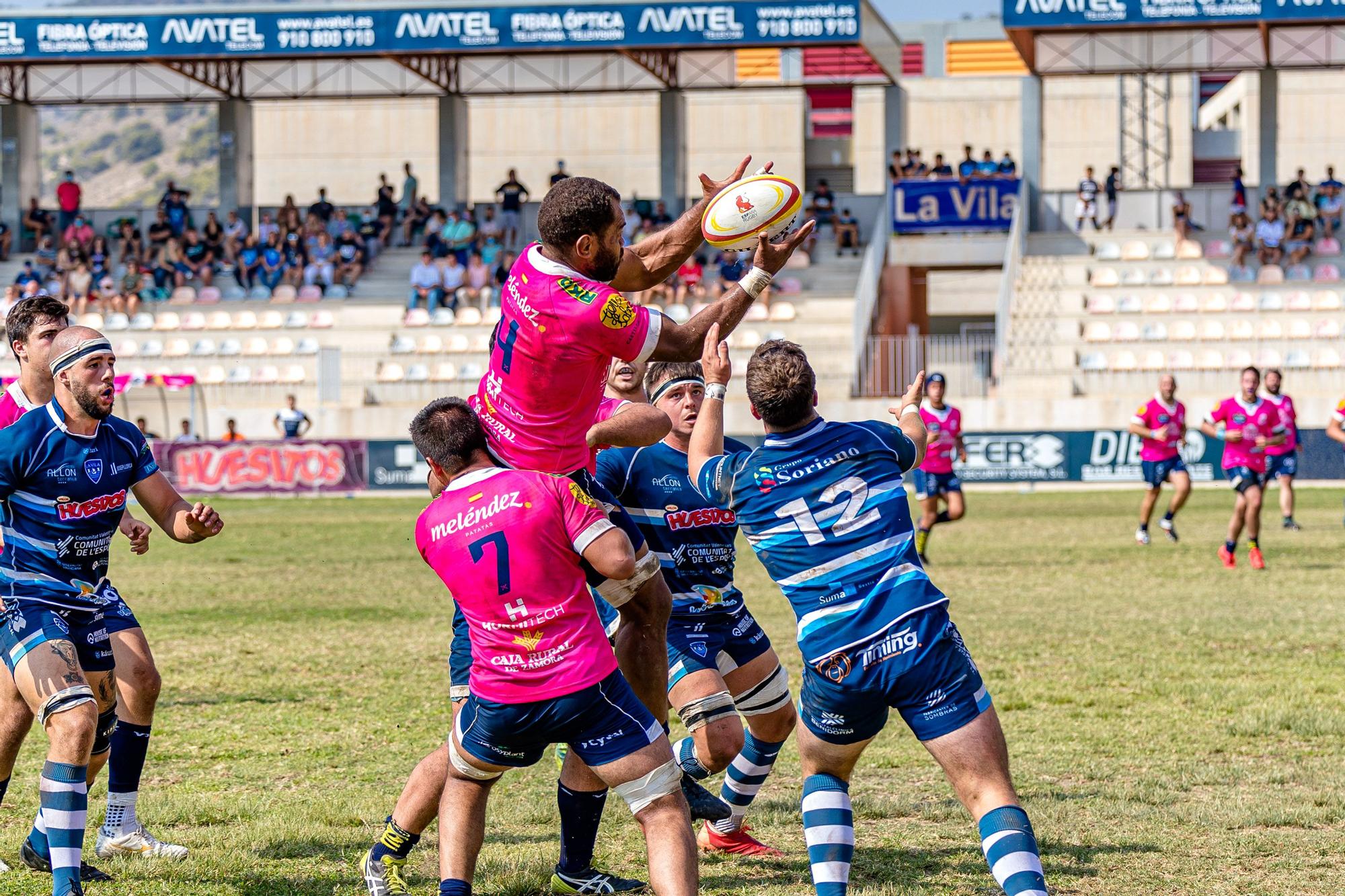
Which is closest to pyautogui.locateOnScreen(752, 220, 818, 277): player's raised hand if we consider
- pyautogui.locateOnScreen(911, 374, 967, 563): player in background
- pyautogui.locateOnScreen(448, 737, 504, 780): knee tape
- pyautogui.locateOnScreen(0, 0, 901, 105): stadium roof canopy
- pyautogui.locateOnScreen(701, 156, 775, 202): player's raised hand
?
pyautogui.locateOnScreen(701, 156, 775, 202): player's raised hand

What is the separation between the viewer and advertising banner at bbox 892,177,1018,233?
38.9 metres

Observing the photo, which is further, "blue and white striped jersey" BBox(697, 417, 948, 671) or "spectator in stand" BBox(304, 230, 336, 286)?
"spectator in stand" BBox(304, 230, 336, 286)

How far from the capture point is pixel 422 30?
38094 mm

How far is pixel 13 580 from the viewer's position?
6242 millimetres

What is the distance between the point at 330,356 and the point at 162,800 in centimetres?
2787

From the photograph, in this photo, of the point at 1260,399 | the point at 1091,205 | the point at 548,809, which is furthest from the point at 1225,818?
the point at 1091,205

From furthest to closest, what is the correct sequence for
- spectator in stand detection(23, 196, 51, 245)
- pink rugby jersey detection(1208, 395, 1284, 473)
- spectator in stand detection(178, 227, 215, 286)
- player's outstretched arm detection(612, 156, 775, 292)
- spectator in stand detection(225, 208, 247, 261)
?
1. spectator in stand detection(23, 196, 51, 245)
2. spectator in stand detection(225, 208, 247, 261)
3. spectator in stand detection(178, 227, 215, 286)
4. pink rugby jersey detection(1208, 395, 1284, 473)
5. player's outstretched arm detection(612, 156, 775, 292)

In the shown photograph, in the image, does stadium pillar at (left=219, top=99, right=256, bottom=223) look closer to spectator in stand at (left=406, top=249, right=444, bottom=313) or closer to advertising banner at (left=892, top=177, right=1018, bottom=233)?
spectator in stand at (left=406, top=249, right=444, bottom=313)

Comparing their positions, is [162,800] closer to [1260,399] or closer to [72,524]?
[72,524]

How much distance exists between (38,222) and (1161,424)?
106ft

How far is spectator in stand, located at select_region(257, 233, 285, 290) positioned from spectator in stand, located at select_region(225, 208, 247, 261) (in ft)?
2.47

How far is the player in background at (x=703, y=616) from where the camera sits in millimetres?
6820

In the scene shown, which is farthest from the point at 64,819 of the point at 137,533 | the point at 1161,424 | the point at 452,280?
the point at 452,280

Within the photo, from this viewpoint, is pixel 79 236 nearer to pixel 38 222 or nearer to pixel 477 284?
pixel 38 222
